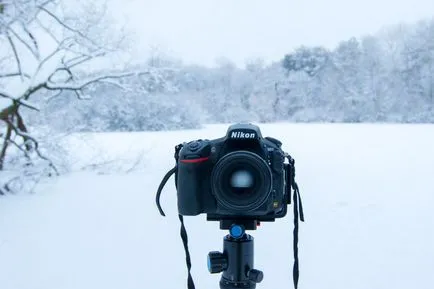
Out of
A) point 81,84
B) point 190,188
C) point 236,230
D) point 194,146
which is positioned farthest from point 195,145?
point 81,84

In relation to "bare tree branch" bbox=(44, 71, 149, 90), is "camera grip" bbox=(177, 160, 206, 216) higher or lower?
lower

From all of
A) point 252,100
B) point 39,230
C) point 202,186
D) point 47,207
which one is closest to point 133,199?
point 47,207

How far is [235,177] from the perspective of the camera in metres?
1.06

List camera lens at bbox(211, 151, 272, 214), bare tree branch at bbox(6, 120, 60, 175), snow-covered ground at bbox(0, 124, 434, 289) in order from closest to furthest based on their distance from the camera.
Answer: camera lens at bbox(211, 151, 272, 214) < snow-covered ground at bbox(0, 124, 434, 289) < bare tree branch at bbox(6, 120, 60, 175)

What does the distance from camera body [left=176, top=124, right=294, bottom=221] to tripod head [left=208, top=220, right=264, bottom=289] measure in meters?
0.04

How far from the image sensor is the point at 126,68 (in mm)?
5738

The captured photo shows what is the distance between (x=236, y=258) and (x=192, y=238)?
73.2 inches

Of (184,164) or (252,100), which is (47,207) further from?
(252,100)

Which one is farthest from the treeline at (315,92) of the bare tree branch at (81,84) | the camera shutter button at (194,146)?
the camera shutter button at (194,146)

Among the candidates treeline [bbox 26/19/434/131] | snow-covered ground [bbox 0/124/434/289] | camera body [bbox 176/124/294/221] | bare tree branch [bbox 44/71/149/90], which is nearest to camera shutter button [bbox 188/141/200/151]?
camera body [bbox 176/124/294/221]

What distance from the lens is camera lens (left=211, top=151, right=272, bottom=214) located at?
1.03 meters

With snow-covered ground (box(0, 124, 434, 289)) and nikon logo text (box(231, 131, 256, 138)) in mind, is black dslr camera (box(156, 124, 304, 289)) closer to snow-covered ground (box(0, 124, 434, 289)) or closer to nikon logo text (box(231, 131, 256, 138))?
nikon logo text (box(231, 131, 256, 138))

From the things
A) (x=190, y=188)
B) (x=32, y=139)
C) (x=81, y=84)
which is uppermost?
(x=81, y=84)

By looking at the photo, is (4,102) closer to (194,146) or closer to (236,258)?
(194,146)
